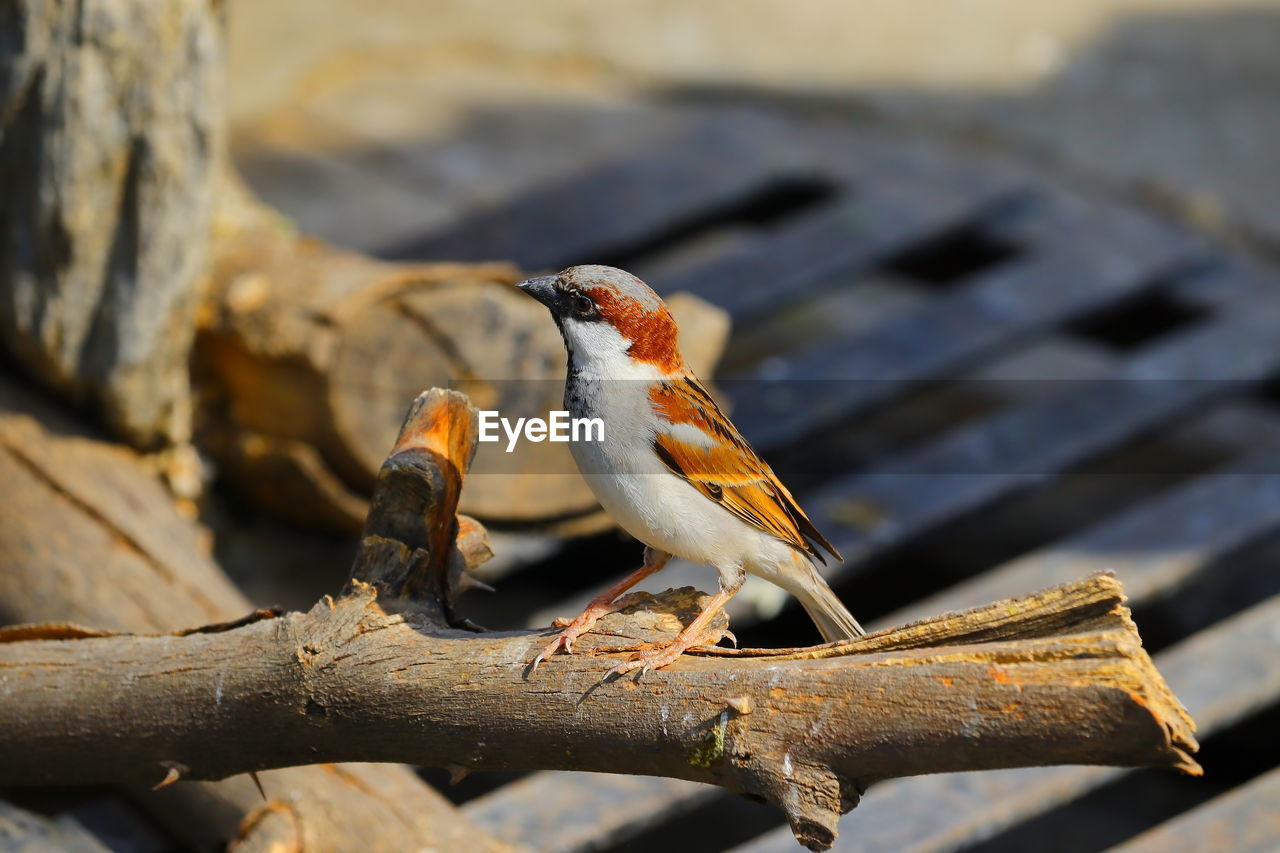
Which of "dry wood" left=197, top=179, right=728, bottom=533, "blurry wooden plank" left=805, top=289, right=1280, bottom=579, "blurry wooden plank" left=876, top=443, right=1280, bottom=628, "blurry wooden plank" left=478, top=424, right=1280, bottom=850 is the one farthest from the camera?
"blurry wooden plank" left=805, top=289, right=1280, bottom=579

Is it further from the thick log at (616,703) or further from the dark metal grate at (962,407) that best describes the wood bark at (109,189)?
the dark metal grate at (962,407)

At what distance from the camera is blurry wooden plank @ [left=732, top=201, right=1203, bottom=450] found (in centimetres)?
477

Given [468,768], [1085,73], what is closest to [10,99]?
[468,768]

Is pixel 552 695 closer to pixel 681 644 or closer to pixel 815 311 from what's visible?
pixel 681 644

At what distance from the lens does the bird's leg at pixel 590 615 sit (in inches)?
94.0

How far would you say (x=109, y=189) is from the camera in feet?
11.8

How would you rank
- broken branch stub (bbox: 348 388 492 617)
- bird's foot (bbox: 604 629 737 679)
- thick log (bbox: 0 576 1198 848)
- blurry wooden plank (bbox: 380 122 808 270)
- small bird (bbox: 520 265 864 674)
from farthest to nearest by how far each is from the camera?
blurry wooden plank (bbox: 380 122 808 270), broken branch stub (bbox: 348 388 492 617), small bird (bbox: 520 265 864 674), bird's foot (bbox: 604 629 737 679), thick log (bbox: 0 576 1198 848)

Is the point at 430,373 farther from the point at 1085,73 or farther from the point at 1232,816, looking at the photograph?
the point at 1085,73

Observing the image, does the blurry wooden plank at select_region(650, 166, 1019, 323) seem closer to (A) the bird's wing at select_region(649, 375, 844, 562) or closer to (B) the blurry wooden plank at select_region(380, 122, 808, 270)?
(B) the blurry wooden plank at select_region(380, 122, 808, 270)

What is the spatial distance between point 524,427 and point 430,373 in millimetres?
285

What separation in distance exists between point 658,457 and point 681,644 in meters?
0.34

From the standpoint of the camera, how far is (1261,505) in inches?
177

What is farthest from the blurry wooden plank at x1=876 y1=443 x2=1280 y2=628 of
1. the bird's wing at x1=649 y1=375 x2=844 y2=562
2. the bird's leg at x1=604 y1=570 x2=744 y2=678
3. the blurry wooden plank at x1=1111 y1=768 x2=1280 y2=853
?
the bird's leg at x1=604 y1=570 x2=744 y2=678

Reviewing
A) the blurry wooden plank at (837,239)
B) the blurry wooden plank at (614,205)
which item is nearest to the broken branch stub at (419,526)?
the blurry wooden plank at (837,239)
